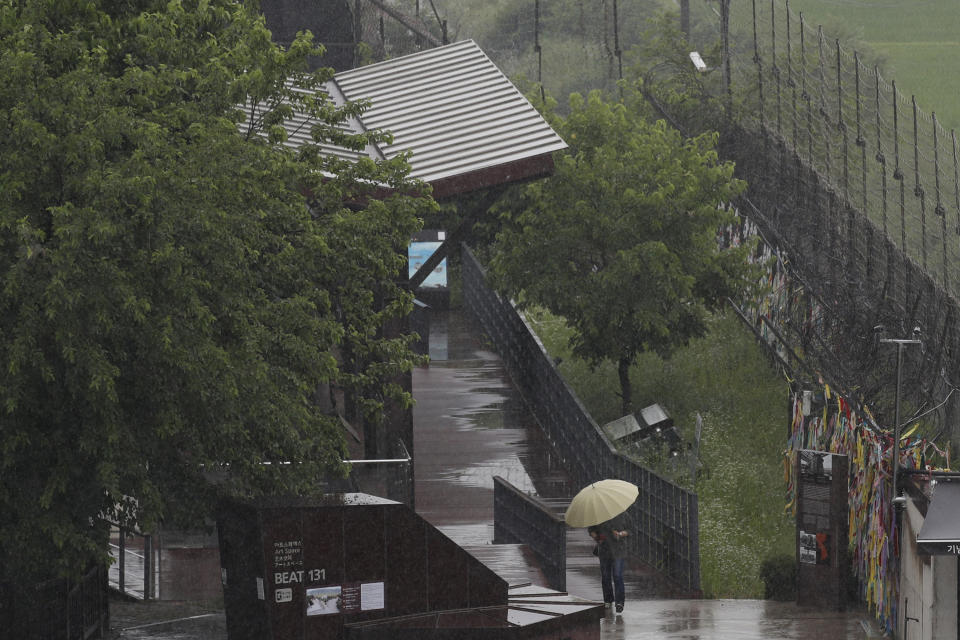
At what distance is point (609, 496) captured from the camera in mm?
16781

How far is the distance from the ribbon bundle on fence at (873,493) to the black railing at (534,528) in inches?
140

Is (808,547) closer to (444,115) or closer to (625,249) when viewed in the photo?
(444,115)

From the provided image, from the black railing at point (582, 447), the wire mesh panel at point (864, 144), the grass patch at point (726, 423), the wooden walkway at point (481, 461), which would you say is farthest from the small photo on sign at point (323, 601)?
the wire mesh panel at point (864, 144)

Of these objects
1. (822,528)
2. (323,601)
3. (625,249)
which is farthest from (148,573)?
(625,249)

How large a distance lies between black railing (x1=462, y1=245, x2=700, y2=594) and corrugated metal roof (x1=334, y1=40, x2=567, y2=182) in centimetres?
496

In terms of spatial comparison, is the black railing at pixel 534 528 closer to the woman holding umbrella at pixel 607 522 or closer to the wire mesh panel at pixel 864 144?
the woman holding umbrella at pixel 607 522

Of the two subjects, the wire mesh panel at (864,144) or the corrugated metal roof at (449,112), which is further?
the wire mesh panel at (864,144)

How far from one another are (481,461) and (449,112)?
655cm

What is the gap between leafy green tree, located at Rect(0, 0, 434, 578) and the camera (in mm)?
12680

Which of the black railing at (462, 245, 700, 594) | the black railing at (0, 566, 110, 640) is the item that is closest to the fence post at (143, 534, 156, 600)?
the black railing at (0, 566, 110, 640)

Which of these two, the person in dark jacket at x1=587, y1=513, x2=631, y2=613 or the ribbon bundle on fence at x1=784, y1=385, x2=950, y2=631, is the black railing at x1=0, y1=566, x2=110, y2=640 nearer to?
the person in dark jacket at x1=587, y1=513, x2=631, y2=613

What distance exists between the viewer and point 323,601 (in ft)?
43.7

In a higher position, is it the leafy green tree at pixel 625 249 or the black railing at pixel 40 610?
the leafy green tree at pixel 625 249

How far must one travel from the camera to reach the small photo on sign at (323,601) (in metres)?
13.3
